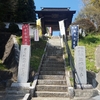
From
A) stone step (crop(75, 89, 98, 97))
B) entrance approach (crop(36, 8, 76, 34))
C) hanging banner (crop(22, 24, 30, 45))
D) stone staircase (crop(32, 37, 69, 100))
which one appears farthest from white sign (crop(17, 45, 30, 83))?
entrance approach (crop(36, 8, 76, 34))

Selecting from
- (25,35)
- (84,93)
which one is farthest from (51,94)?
(25,35)

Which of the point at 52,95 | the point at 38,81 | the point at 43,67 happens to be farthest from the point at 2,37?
the point at 52,95

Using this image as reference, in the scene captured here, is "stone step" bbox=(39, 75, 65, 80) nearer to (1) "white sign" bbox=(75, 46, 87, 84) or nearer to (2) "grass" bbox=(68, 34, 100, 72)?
(1) "white sign" bbox=(75, 46, 87, 84)

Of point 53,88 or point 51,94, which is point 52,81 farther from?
point 51,94

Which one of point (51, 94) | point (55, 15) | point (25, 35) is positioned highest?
point (55, 15)

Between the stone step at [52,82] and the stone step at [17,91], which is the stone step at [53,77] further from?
the stone step at [17,91]

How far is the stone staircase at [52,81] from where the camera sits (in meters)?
9.02

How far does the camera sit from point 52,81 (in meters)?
9.95

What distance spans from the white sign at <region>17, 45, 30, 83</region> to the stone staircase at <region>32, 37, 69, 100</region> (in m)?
0.72

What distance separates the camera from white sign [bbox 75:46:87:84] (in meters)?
9.57

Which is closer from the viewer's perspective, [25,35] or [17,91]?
[17,91]

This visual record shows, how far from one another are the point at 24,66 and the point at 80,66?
8.61 feet

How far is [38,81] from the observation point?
394 inches

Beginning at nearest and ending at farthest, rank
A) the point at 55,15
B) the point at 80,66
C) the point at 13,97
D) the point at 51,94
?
the point at 13,97 → the point at 51,94 → the point at 80,66 → the point at 55,15
